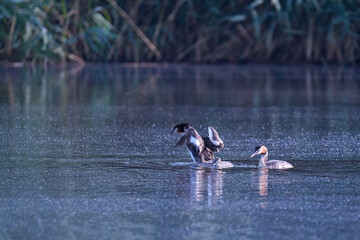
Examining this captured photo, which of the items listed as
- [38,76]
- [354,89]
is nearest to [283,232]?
[354,89]

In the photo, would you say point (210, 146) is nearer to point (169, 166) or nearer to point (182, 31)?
point (169, 166)

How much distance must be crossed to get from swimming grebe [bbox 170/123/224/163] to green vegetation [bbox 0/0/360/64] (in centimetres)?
839

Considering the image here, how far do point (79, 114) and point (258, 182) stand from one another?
3.46m

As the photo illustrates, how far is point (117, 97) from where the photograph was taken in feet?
29.9

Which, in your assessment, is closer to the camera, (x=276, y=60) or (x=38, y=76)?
(x=38, y=76)

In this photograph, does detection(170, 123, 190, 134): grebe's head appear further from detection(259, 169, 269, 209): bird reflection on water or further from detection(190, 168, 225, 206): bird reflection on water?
detection(259, 169, 269, 209): bird reflection on water

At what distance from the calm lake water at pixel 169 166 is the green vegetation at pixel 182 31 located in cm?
330

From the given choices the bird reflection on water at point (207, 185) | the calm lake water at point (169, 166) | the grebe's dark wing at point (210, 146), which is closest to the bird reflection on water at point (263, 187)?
the calm lake water at point (169, 166)

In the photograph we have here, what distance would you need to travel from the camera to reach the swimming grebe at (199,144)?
15.3 feet

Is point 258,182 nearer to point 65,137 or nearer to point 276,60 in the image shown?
point 65,137

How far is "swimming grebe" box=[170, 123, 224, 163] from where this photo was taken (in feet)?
15.3

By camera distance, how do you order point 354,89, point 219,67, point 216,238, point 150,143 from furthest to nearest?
point 219,67 < point 354,89 < point 150,143 < point 216,238

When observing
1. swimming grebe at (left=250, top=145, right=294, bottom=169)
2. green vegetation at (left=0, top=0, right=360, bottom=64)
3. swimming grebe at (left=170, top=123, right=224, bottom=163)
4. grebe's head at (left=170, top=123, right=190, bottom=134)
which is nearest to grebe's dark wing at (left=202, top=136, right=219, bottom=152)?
swimming grebe at (left=170, top=123, right=224, bottom=163)

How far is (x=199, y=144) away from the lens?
464cm
